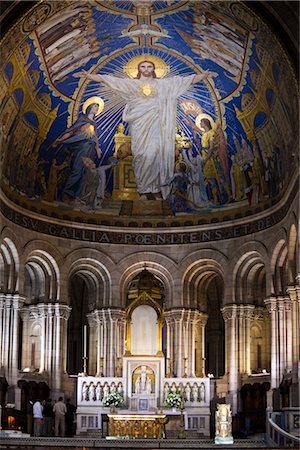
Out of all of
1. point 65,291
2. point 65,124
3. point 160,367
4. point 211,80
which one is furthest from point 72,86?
point 160,367

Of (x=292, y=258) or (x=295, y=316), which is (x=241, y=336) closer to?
(x=295, y=316)

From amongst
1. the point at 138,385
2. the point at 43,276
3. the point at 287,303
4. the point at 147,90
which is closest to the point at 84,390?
the point at 138,385

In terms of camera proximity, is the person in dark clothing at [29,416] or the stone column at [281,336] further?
the stone column at [281,336]

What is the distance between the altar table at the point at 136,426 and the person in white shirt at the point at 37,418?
8.35ft

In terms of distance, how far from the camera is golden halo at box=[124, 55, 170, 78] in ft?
129

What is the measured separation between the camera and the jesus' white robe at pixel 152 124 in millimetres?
40562

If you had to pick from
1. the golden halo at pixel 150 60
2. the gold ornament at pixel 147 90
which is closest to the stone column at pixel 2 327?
the gold ornament at pixel 147 90

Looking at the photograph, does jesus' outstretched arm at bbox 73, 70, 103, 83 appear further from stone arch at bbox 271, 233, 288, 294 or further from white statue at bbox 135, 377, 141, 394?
white statue at bbox 135, 377, 141, 394

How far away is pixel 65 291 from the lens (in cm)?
4184

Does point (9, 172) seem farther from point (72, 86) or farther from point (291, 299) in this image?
point (291, 299)

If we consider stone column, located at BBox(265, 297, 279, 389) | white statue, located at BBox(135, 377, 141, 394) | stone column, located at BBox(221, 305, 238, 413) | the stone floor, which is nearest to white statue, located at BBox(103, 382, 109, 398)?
white statue, located at BBox(135, 377, 141, 394)

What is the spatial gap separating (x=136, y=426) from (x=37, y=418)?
3633mm

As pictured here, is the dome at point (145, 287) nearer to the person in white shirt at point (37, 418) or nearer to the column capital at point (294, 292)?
the column capital at point (294, 292)

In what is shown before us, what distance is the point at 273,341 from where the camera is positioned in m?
39.7
